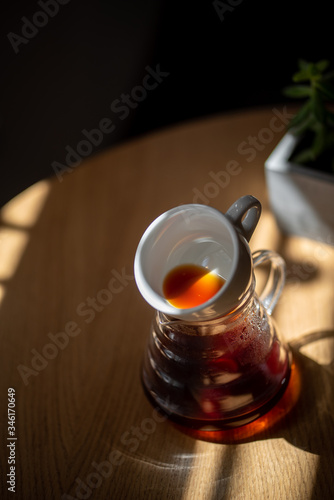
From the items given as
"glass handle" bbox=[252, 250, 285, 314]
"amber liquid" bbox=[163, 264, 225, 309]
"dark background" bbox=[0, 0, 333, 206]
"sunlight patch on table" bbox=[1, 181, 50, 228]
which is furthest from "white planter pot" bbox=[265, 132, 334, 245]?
"dark background" bbox=[0, 0, 333, 206]

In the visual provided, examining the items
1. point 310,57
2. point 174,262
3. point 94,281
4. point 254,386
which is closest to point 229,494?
point 254,386

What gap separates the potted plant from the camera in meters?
0.69

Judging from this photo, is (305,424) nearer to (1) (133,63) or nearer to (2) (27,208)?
(2) (27,208)

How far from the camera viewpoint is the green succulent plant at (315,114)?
675 mm

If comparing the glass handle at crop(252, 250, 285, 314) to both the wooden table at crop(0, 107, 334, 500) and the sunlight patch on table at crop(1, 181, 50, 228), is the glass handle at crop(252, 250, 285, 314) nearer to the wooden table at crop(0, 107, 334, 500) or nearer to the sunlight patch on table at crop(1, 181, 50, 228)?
the wooden table at crop(0, 107, 334, 500)

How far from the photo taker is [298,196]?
740 mm

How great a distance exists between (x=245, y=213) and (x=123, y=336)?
289mm

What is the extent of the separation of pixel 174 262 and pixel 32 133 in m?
1.29

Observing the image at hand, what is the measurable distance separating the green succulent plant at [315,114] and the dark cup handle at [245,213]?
230 millimetres

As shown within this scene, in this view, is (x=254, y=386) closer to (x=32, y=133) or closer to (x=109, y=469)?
(x=109, y=469)

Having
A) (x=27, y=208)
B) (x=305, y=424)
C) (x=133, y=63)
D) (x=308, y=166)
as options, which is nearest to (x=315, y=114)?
(x=308, y=166)

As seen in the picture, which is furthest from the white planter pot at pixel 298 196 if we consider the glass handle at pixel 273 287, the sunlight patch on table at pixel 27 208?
the sunlight patch on table at pixel 27 208

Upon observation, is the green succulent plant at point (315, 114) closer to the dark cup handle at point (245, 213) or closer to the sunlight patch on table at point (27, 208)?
Answer: the dark cup handle at point (245, 213)

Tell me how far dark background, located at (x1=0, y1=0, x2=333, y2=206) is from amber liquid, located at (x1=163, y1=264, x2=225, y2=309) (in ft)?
4.03
